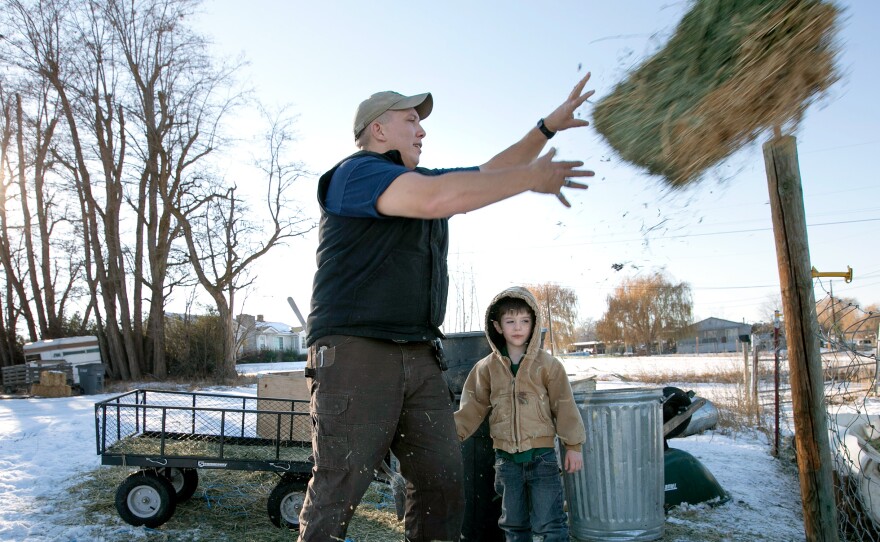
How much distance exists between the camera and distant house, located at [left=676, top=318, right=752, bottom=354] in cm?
6119

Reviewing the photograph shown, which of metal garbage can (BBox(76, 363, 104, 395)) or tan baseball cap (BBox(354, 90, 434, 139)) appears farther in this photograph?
metal garbage can (BBox(76, 363, 104, 395))

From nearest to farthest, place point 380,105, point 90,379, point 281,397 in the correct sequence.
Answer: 1. point 380,105
2. point 281,397
3. point 90,379

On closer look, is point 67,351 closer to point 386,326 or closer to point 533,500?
point 533,500

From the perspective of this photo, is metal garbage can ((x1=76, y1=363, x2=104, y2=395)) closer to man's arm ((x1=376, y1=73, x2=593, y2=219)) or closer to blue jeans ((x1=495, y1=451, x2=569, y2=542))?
blue jeans ((x1=495, y1=451, x2=569, y2=542))

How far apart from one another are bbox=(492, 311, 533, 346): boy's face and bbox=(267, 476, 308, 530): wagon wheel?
1731 mm

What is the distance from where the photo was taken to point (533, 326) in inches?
144

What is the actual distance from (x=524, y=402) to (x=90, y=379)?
48.7ft

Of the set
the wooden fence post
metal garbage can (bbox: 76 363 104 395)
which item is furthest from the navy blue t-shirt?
metal garbage can (bbox: 76 363 104 395)

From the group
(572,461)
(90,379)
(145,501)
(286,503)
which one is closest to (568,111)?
(572,461)

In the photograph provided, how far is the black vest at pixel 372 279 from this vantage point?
2219 mm

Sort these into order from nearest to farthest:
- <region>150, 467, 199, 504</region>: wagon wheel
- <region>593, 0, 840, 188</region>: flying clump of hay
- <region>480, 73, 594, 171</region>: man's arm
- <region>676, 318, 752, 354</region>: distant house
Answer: <region>593, 0, 840, 188</region>: flying clump of hay, <region>480, 73, 594, 171</region>: man's arm, <region>150, 467, 199, 504</region>: wagon wheel, <region>676, 318, 752, 354</region>: distant house

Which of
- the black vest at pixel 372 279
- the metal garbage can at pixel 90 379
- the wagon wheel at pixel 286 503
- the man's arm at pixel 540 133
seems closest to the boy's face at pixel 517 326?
the man's arm at pixel 540 133

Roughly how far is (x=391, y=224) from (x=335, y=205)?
0.19 m

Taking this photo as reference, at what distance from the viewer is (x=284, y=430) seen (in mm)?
5398
